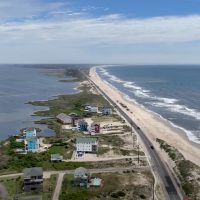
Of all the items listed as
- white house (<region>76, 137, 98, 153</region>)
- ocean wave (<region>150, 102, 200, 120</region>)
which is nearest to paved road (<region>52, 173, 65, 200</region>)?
white house (<region>76, 137, 98, 153</region>)

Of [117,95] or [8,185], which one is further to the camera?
[117,95]

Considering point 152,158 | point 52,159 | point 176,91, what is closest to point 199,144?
point 152,158

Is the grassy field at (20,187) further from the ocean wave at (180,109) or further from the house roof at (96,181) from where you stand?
the ocean wave at (180,109)

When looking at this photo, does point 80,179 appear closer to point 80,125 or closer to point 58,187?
point 58,187

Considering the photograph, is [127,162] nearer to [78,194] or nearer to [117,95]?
[78,194]

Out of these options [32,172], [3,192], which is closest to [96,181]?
[32,172]

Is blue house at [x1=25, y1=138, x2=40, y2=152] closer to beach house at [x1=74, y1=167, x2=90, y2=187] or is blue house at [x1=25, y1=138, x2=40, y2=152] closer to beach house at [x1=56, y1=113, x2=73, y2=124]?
beach house at [x1=74, y1=167, x2=90, y2=187]

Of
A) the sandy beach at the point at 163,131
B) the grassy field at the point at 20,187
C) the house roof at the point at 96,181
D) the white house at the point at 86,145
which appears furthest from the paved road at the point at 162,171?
the grassy field at the point at 20,187
